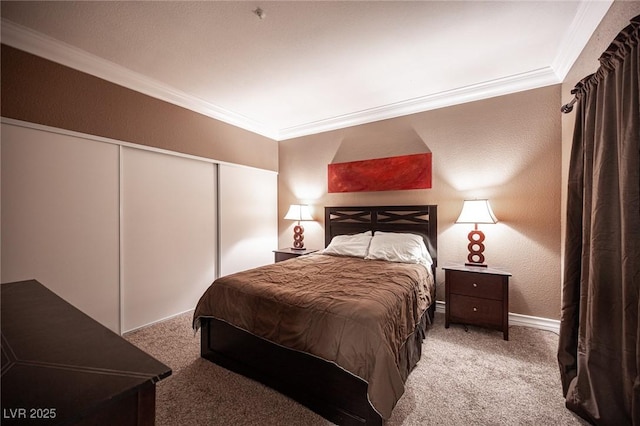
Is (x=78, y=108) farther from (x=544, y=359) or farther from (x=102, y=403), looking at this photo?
(x=544, y=359)

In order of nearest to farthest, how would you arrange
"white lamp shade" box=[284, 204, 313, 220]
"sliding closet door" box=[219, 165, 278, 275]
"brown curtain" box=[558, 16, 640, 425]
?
"brown curtain" box=[558, 16, 640, 425], "sliding closet door" box=[219, 165, 278, 275], "white lamp shade" box=[284, 204, 313, 220]

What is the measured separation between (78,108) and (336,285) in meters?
2.76

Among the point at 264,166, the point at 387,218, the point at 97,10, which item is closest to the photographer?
the point at 97,10

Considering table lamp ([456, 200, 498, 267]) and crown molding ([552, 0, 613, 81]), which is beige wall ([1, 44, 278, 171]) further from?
crown molding ([552, 0, 613, 81])

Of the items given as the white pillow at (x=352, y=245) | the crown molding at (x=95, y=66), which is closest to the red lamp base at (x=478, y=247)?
the white pillow at (x=352, y=245)

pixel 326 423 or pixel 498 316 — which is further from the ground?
pixel 498 316

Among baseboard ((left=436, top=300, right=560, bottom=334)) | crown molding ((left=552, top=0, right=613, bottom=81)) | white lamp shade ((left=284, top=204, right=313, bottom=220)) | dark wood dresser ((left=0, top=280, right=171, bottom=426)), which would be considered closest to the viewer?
dark wood dresser ((left=0, top=280, right=171, bottom=426))

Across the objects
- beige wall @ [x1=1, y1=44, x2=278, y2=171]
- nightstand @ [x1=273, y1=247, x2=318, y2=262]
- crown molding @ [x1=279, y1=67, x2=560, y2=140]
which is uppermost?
crown molding @ [x1=279, y1=67, x2=560, y2=140]

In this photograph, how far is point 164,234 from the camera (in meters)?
2.99

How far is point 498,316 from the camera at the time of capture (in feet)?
8.07

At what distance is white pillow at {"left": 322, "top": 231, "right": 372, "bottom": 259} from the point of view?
3.18m

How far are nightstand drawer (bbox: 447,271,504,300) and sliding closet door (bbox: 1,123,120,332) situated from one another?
11.0 ft

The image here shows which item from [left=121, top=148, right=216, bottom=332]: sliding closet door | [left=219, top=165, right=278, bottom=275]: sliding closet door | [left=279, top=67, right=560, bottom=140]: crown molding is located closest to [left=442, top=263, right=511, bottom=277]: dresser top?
[left=279, top=67, right=560, bottom=140]: crown molding

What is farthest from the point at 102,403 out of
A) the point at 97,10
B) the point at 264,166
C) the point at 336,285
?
the point at 264,166
